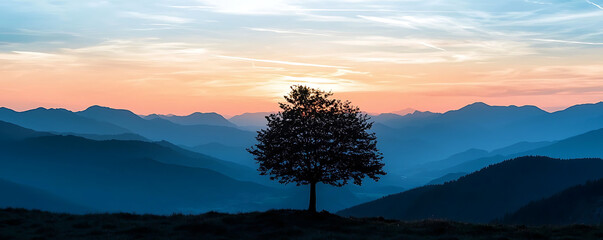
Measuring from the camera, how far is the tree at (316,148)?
3650cm

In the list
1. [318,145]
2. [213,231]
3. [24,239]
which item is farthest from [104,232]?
[318,145]

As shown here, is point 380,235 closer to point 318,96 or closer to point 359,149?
point 359,149

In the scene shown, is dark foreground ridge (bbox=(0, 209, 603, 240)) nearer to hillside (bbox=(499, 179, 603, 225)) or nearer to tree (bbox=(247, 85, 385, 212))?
tree (bbox=(247, 85, 385, 212))

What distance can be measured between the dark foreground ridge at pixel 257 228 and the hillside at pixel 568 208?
11636 centimetres

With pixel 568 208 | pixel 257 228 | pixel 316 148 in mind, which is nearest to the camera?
pixel 257 228

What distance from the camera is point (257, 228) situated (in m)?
30.4

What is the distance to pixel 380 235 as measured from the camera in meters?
28.2

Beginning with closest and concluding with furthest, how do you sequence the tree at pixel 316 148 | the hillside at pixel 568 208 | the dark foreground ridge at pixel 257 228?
the dark foreground ridge at pixel 257 228, the tree at pixel 316 148, the hillside at pixel 568 208

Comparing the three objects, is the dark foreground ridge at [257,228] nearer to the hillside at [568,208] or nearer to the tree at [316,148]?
the tree at [316,148]

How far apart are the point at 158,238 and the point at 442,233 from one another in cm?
1742

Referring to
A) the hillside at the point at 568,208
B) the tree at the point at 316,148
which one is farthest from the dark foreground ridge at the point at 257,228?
the hillside at the point at 568,208

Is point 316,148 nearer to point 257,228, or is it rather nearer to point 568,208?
point 257,228

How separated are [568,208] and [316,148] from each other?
149 metres

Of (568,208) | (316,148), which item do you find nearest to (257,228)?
(316,148)
